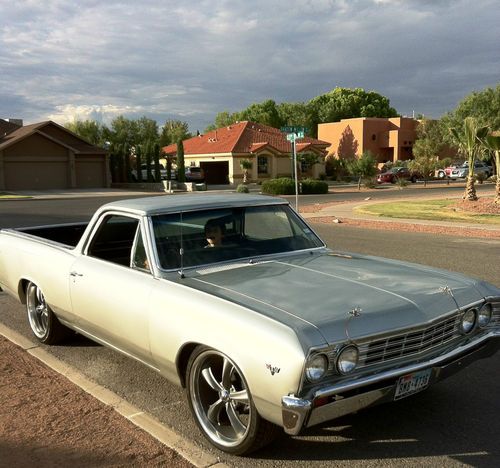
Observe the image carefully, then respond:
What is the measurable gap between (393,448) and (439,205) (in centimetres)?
2187

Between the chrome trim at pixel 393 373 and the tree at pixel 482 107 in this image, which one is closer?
the chrome trim at pixel 393 373

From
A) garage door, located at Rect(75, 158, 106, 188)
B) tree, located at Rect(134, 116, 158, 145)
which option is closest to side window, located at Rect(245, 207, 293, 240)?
garage door, located at Rect(75, 158, 106, 188)

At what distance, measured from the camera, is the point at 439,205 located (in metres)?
23.8

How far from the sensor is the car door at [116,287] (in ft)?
12.4

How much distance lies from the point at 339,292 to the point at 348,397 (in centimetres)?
71

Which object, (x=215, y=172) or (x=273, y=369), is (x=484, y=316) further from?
(x=215, y=172)

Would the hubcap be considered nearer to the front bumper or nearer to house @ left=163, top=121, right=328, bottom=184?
the front bumper

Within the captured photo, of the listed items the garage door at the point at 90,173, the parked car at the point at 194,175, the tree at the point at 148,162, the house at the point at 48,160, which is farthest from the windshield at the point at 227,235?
the garage door at the point at 90,173

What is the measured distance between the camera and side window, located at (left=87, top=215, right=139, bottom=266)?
15.0 feet

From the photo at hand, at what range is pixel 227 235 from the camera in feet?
14.7

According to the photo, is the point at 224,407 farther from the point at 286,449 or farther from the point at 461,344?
the point at 461,344

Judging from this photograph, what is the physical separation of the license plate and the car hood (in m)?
0.29

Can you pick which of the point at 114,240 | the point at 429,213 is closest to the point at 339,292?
the point at 114,240

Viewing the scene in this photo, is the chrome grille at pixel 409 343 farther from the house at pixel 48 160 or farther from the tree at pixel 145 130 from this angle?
the tree at pixel 145 130
